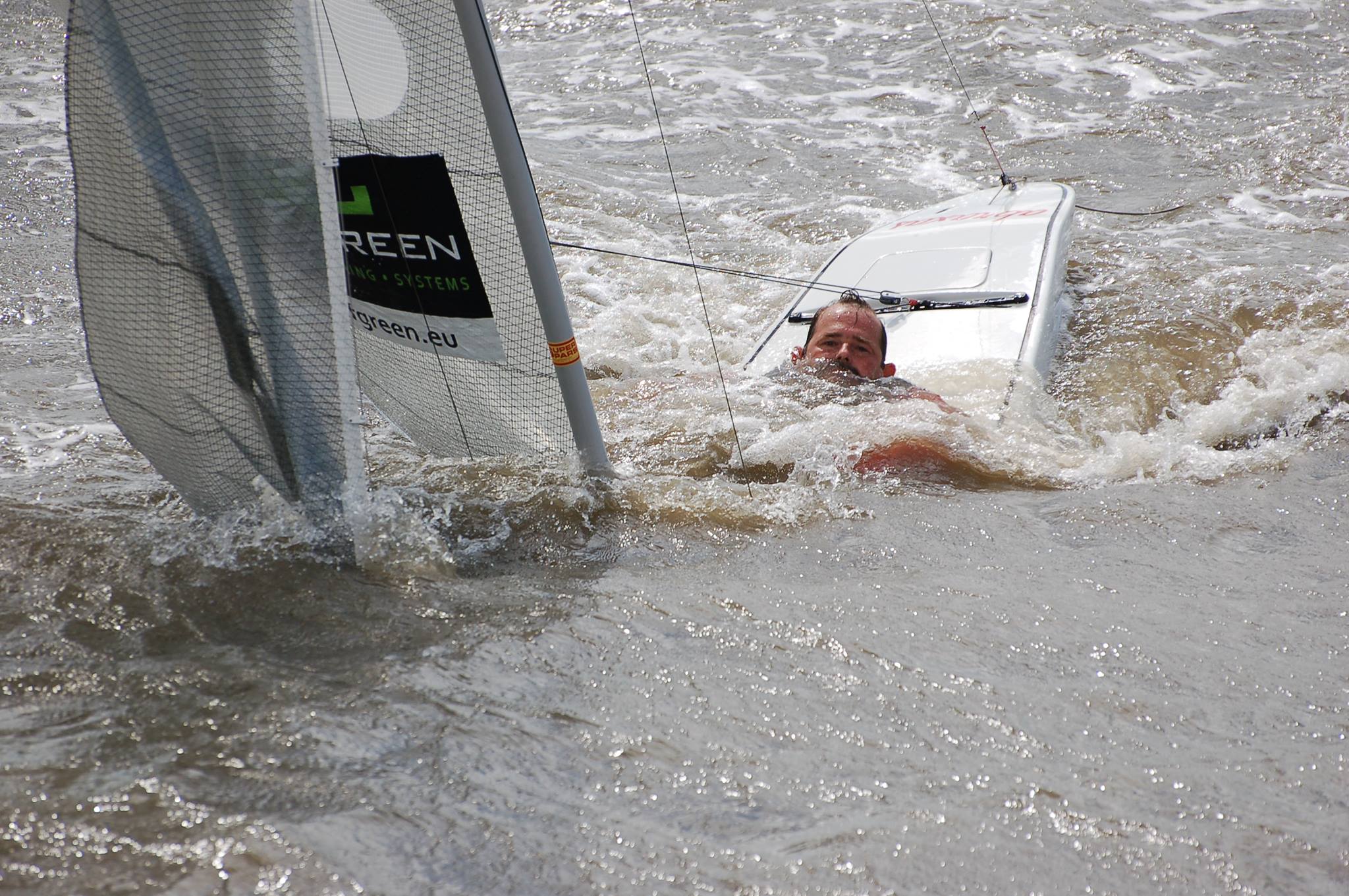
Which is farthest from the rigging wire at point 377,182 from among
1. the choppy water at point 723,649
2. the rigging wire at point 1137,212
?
the rigging wire at point 1137,212

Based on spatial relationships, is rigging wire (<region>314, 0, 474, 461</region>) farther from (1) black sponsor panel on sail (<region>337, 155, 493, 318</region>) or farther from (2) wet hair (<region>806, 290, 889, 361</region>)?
(2) wet hair (<region>806, 290, 889, 361</region>)

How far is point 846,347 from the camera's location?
172 inches

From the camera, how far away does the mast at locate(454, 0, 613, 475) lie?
2627mm

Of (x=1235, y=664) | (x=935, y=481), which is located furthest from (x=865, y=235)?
(x=1235, y=664)

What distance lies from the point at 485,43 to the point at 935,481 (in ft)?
6.39

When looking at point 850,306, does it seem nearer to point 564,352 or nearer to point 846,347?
point 846,347

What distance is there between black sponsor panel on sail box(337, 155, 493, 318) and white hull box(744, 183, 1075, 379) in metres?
2.18

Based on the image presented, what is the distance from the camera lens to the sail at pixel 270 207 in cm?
A: 225

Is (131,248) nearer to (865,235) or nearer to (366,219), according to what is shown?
(366,219)

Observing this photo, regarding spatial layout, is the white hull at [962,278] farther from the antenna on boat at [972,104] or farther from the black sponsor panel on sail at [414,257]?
the black sponsor panel on sail at [414,257]

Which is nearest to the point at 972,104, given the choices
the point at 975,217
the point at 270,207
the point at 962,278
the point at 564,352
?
the point at 975,217

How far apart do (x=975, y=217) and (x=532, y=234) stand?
13.4 ft

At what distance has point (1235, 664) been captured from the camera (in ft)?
6.88

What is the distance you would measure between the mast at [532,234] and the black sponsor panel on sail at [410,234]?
21cm
